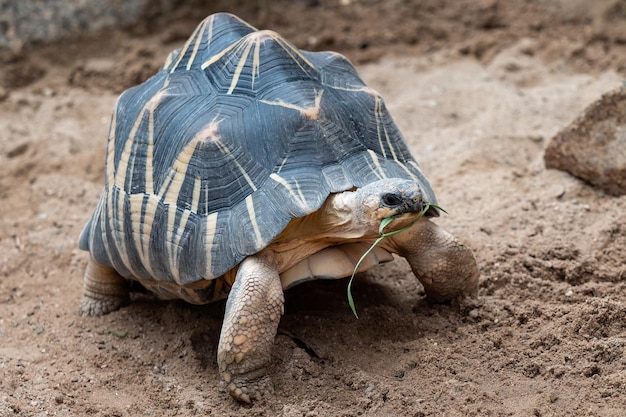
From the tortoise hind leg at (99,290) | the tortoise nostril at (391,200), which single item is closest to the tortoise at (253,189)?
the tortoise nostril at (391,200)

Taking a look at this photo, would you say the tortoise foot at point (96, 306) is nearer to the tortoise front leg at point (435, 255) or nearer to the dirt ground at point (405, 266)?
the dirt ground at point (405, 266)

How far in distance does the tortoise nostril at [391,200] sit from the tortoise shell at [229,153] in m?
0.21

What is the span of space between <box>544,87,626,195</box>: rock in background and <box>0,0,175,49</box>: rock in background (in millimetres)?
4044

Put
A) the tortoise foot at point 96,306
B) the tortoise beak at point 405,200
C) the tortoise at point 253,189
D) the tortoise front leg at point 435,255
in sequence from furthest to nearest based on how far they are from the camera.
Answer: the tortoise foot at point 96,306 < the tortoise front leg at point 435,255 < the tortoise at point 253,189 < the tortoise beak at point 405,200

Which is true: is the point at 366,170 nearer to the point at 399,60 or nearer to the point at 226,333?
the point at 226,333

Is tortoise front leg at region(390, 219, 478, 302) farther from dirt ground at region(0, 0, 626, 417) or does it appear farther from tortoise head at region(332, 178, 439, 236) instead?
tortoise head at region(332, 178, 439, 236)

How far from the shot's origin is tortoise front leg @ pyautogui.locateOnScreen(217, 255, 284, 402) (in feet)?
9.78

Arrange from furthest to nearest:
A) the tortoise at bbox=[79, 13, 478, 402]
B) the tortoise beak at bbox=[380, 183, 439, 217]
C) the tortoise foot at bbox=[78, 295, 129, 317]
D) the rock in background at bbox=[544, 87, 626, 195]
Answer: the rock in background at bbox=[544, 87, 626, 195] → the tortoise foot at bbox=[78, 295, 129, 317] → the tortoise at bbox=[79, 13, 478, 402] → the tortoise beak at bbox=[380, 183, 439, 217]

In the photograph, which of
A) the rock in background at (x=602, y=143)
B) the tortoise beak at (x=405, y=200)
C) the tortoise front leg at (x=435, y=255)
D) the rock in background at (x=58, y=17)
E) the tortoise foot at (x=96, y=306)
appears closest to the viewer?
the tortoise beak at (x=405, y=200)

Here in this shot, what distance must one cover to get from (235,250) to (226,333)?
1.00ft

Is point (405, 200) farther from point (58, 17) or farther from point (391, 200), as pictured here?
point (58, 17)

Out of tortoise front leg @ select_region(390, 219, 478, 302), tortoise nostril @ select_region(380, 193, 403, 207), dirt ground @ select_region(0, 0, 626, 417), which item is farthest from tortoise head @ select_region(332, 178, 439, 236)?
dirt ground @ select_region(0, 0, 626, 417)

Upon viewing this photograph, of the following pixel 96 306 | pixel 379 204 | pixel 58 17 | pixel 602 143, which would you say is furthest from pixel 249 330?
pixel 58 17

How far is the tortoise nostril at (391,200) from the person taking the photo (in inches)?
114
